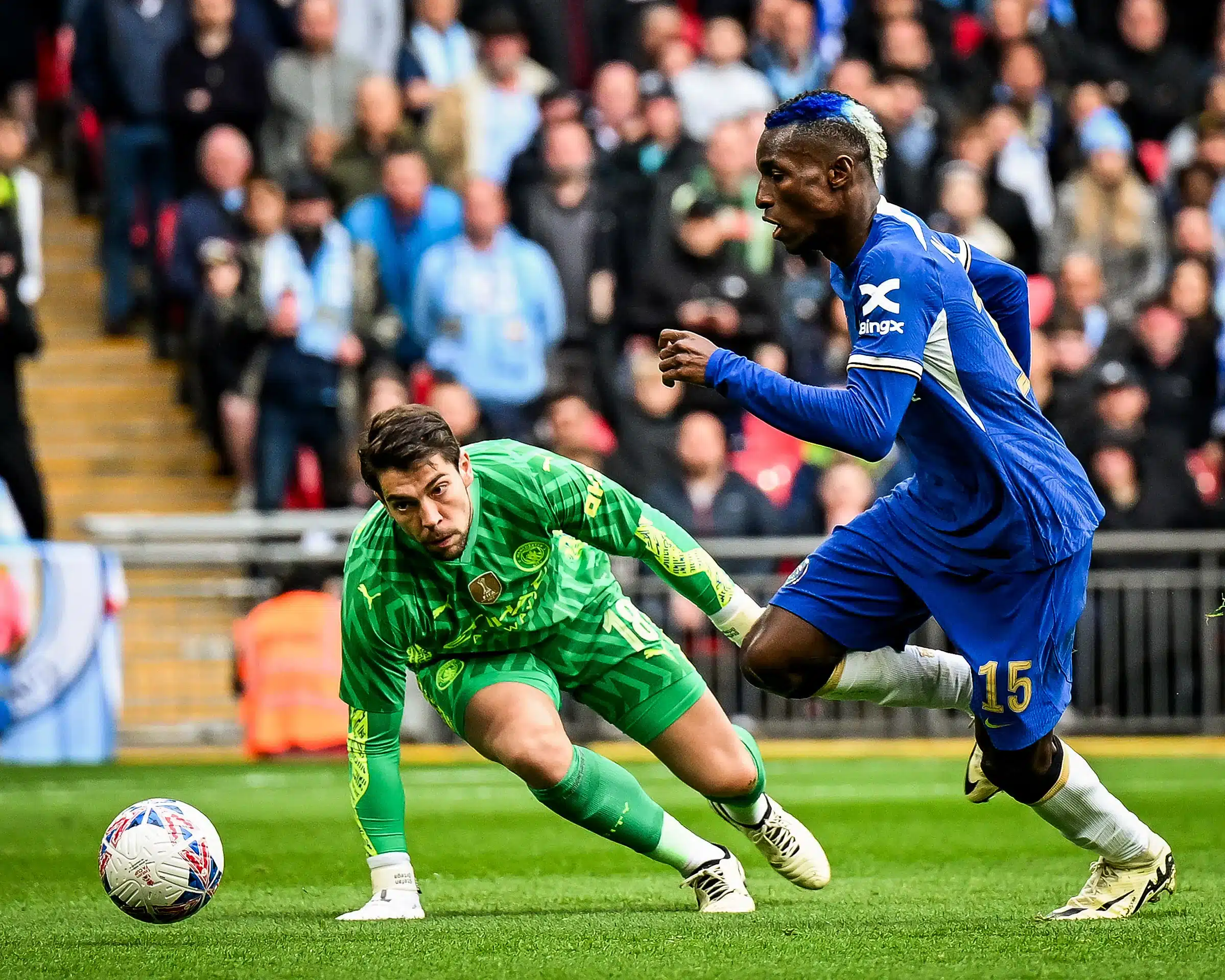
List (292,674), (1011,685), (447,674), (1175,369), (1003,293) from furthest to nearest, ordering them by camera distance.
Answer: (1175,369)
(292,674)
(447,674)
(1003,293)
(1011,685)

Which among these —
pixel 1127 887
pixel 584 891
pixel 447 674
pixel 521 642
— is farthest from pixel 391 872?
pixel 1127 887

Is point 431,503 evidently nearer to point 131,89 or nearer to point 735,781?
point 735,781

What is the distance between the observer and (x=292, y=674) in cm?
1298

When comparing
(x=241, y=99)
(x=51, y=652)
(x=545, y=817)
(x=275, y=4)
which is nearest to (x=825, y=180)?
(x=545, y=817)

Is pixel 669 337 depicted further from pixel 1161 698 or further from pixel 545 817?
pixel 1161 698

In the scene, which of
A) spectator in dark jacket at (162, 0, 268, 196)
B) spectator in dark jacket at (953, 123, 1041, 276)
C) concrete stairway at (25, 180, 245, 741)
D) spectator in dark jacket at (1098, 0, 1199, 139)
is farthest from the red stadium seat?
spectator in dark jacket at (1098, 0, 1199, 139)

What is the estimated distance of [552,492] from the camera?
624 cm

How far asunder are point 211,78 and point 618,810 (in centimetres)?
1037

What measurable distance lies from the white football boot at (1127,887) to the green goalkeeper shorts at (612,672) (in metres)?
1.36

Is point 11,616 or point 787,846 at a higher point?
point 787,846

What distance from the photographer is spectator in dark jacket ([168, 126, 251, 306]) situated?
1484 cm

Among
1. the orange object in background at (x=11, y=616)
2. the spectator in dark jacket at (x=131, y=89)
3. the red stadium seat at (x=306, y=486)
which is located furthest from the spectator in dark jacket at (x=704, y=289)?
the orange object in background at (x=11, y=616)

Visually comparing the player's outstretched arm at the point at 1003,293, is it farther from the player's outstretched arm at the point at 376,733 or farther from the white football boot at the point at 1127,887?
the player's outstretched arm at the point at 376,733

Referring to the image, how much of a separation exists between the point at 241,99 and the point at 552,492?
9982 mm
